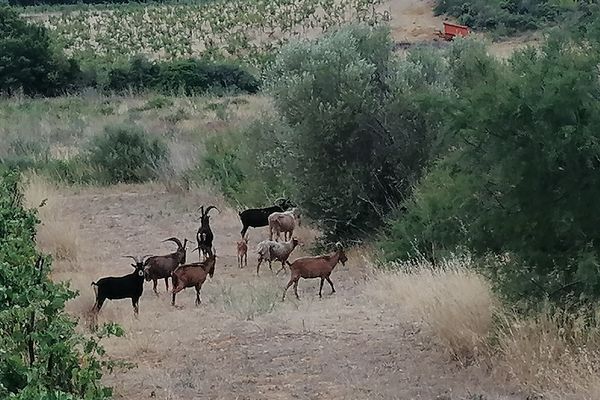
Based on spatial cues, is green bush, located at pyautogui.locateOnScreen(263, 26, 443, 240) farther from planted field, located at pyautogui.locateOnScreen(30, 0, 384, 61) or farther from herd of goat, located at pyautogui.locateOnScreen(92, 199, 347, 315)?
planted field, located at pyautogui.locateOnScreen(30, 0, 384, 61)

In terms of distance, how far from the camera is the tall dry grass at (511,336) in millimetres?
7184

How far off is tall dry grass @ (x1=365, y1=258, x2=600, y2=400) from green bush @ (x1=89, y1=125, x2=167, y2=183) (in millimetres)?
14788

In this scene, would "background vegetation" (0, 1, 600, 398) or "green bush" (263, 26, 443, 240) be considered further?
"green bush" (263, 26, 443, 240)

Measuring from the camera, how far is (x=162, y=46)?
56375mm

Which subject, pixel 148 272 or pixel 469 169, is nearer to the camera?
pixel 469 169

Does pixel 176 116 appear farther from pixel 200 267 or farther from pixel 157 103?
pixel 200 267

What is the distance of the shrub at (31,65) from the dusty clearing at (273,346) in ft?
89.9

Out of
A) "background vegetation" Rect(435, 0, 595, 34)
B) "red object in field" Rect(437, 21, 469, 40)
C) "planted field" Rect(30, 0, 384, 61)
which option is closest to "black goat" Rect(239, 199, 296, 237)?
"background vegetation" Rect(435, 0, 595, 34)

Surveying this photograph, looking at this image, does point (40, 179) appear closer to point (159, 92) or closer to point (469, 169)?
point (469, 169)

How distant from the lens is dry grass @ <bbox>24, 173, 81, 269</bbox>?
48.2 ft

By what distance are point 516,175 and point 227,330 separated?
3.53 metres

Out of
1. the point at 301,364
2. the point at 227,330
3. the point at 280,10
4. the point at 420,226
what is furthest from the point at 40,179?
the point at 280,10

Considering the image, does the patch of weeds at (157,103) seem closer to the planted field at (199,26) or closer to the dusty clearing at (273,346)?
the planted field at (199,26)

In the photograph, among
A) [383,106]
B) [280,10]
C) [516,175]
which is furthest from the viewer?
[280,10]
